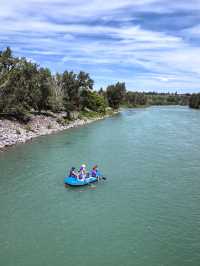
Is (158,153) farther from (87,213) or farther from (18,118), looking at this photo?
(18,118)

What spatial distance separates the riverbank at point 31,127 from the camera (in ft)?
161

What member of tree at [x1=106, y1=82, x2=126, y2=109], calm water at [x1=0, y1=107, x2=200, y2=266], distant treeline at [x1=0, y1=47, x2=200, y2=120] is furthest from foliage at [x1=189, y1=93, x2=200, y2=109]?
calm water at [x1=0, y1=107, x2=200, y2=266]

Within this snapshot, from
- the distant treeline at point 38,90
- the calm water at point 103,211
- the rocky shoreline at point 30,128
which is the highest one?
the distant treeline at point 38,90

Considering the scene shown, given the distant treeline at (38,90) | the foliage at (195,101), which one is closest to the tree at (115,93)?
the distant treeline at (38,90)

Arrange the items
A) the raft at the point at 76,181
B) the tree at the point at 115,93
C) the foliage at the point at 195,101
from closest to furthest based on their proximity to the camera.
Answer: the raft at the point at 76,181 → the tree at the point at 115,93 → the foliage at the point at 195,101

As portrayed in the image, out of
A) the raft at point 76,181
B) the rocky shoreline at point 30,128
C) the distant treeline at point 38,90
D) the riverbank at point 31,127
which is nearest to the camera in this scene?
the raft at point 76,181

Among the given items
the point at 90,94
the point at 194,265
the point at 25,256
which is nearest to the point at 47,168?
the point at 25,256

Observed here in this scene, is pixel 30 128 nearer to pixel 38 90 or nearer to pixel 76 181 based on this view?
pixel 38 90

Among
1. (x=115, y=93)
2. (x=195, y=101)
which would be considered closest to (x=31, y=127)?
(x=115, y=93)

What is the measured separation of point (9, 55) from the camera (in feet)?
188

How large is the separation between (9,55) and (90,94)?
46205 mm

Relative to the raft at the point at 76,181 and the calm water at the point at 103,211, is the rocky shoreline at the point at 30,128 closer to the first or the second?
the calm water at the point at 103,211

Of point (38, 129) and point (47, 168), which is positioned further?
point (38, 129)

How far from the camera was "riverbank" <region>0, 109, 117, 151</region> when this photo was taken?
49.1 m
